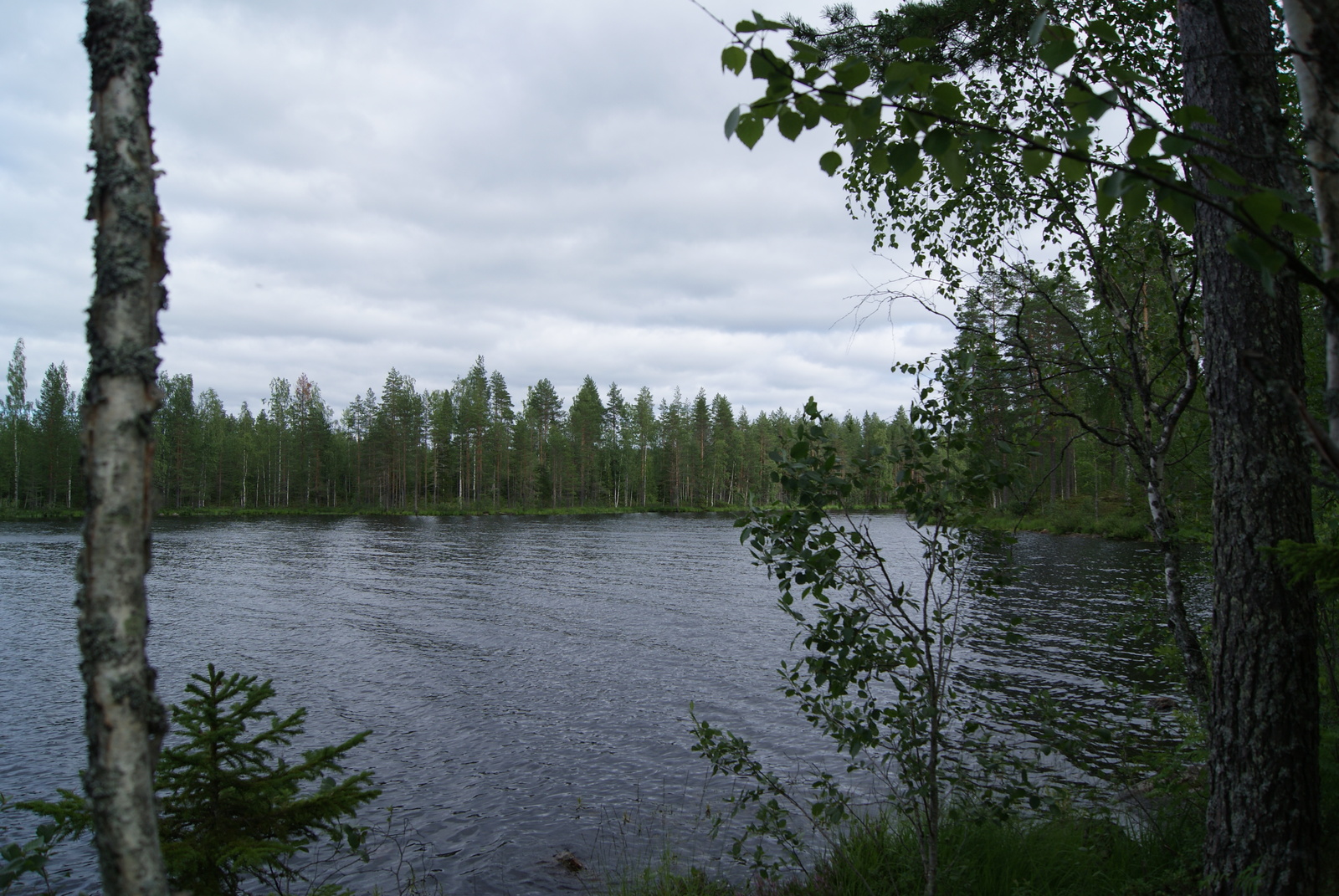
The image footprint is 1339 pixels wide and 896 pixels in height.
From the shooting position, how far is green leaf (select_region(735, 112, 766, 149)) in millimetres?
1787

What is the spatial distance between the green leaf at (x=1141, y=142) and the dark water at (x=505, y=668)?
13.0 ft

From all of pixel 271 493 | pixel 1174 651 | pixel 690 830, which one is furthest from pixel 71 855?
pixel 271 493

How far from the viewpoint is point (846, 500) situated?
448cm

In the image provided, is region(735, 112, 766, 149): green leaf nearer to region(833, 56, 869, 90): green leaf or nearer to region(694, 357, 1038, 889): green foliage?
region(833, 56, 869, 90): green leaf

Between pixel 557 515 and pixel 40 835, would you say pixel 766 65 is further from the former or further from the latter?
pixel 557 515

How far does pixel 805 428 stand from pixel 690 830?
19.1ft

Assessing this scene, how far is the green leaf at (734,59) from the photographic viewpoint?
5.56 ft

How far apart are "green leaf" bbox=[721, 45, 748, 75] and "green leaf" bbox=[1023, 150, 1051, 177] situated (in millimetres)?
676

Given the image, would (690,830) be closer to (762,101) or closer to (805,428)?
(805,428)

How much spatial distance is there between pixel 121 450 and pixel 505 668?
14601 mm

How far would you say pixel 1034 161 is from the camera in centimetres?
170

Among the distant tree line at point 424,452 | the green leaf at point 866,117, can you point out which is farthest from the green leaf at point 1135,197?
the distant tree line at point 424,452

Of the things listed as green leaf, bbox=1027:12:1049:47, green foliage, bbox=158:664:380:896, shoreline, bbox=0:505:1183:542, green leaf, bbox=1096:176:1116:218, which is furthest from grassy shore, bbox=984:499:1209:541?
green leaf, bbox=1027:12:1049:47

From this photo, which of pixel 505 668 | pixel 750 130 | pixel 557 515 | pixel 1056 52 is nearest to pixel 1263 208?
pixel 1056 52
